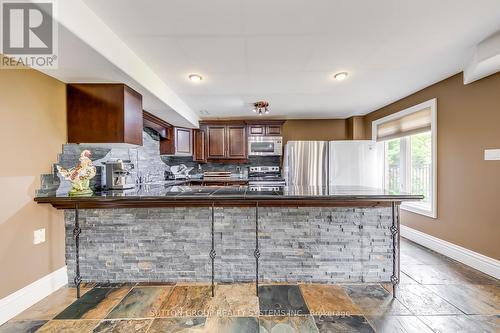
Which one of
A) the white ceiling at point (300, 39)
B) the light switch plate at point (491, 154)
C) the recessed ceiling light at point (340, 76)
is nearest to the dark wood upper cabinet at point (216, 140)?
the white ceiling at point (300, 39)

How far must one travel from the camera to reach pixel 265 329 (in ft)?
5.17

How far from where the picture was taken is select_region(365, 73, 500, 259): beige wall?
2365 mm

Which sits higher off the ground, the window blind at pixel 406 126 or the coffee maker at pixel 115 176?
the window blind at pixel 406 126

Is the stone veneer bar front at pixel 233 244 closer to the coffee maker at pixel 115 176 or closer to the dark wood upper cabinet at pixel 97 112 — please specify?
the coffee maker at pixel 115 176

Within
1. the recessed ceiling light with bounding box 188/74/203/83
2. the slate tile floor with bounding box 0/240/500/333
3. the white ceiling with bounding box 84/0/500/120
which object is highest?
the white ceiling with bounding box 84/0/500/120

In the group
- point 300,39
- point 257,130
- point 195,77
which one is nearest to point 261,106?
point 257,130

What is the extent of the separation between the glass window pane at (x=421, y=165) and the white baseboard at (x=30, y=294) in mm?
4362

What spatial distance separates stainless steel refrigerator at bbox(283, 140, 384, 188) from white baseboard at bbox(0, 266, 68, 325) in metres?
3.52

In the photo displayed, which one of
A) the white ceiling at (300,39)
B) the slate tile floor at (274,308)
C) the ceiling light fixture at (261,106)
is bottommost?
the slate tile floor at (274,308)

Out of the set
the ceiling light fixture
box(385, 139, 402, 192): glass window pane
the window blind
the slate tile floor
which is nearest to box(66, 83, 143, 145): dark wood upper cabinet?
the slate tile floor

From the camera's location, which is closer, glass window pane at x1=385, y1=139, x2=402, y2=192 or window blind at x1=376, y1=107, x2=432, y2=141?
window blind at x1=376, y1=107, x2=432, y2=141

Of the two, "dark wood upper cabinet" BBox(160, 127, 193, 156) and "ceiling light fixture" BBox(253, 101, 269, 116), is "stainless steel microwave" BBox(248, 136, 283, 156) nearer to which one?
"ceiling light fixture" BBox(253, 101, 269, 116)

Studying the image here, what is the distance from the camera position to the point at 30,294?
187 cm

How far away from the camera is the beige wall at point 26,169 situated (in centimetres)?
173
